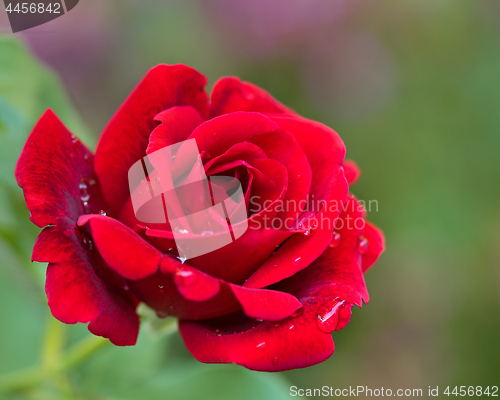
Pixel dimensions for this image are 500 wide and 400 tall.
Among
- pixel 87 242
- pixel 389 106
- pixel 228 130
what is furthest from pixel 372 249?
pixel 389 106

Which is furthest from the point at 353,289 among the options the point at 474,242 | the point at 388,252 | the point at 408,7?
the point at 408,7

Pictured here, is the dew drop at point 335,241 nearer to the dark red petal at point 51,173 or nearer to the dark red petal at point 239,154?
the dark red petal at point 239,154

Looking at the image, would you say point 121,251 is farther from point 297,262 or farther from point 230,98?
point 230,98

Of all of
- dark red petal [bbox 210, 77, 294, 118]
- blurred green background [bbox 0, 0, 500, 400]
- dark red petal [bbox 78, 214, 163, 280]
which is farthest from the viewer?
blurred green background [bbox 0, 0, 500, 400]

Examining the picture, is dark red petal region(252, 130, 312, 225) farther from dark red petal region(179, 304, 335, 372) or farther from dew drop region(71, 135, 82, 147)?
dew drop region(71, 135, 82, 147)

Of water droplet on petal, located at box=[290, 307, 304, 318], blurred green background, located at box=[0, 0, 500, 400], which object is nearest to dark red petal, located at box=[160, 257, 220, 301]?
water droplet on petal, located at box=[290, 307, 304, 318]

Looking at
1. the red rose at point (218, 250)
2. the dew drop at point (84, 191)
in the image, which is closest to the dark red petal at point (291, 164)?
the red rose at point (218, 250)
